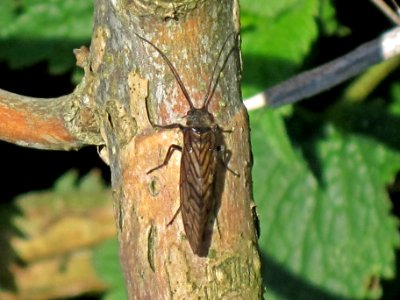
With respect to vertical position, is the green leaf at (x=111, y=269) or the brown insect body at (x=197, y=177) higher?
the brown insect body at (x=197, y=177)

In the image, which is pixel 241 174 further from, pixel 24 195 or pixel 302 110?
pixel 24 195

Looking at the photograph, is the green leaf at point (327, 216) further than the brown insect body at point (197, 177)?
Yes

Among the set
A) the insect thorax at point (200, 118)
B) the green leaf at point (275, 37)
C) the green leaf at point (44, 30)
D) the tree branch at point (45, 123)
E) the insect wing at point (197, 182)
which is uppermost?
the green leaf at point (44, 30)

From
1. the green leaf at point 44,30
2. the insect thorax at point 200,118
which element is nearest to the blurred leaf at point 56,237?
the green leaf at point 44,30

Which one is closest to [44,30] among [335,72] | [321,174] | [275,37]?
[275,37]

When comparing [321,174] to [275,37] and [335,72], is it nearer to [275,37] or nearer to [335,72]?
[275,37]

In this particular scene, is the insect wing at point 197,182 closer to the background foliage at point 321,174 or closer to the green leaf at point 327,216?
the background foliage at point 321,174

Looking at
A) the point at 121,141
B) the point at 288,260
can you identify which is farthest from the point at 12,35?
the point at 121,141
